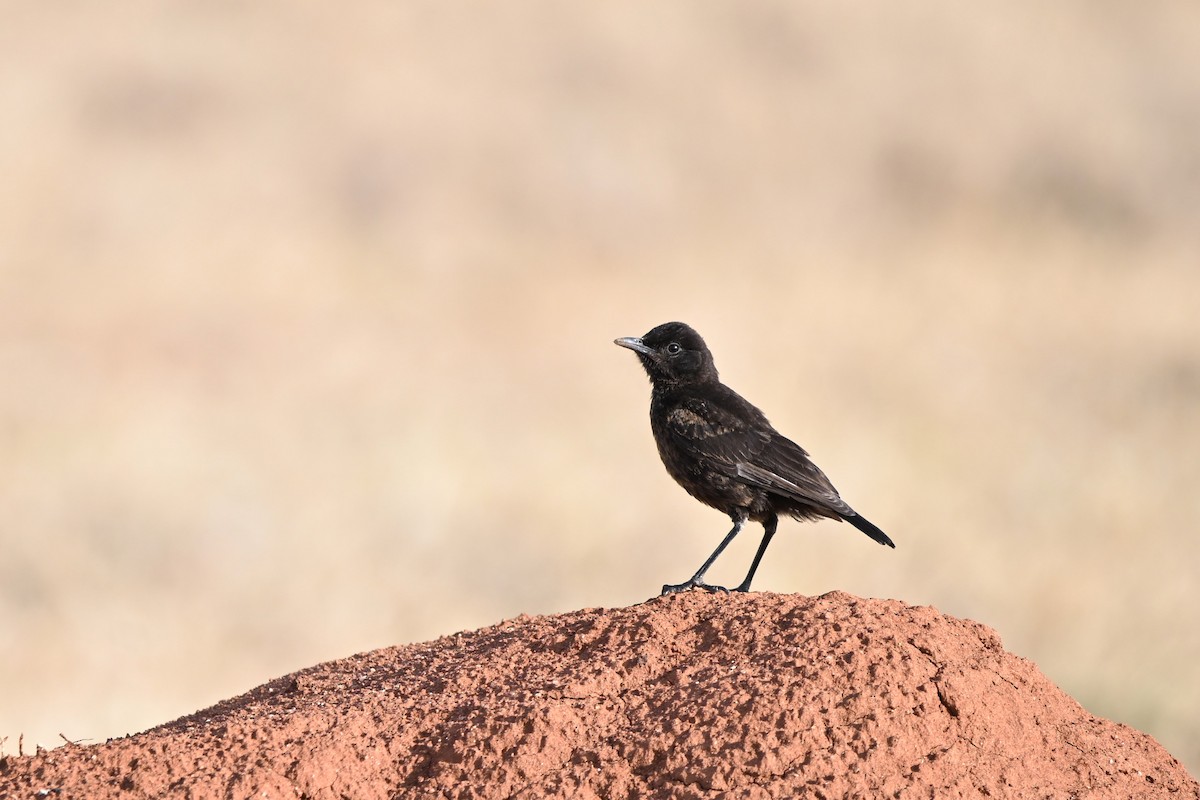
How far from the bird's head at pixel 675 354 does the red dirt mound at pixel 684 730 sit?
315cm

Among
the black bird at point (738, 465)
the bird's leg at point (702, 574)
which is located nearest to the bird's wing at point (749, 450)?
the black bird at point (738, 465)

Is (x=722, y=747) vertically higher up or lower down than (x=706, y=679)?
lower down

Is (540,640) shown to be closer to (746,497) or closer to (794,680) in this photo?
(794,680)

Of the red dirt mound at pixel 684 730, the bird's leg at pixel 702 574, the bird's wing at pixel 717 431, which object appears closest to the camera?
the red dirt mound at pixel 684 730

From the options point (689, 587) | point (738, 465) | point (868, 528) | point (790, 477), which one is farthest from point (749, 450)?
point (689, 587)

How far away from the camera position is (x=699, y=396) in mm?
8469

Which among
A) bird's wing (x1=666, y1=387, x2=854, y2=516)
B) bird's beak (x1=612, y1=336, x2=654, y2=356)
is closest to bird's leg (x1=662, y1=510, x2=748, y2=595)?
bird's wing (x1=666, y1=387, x2=854, y2=516)

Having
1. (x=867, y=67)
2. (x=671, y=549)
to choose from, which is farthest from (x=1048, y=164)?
(x=671, y=549)

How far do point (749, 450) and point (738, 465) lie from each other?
0.13 m

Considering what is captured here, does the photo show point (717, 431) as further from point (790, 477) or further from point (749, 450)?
point (790, 477)

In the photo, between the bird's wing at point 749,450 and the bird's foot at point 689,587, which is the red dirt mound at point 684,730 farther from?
the bird's wing at point 749,450

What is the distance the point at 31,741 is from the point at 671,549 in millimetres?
7101

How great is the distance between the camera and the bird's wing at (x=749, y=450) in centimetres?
778

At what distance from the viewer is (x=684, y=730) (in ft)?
15.6
